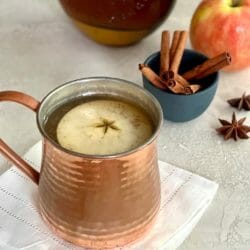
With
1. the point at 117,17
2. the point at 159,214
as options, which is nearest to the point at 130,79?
the point at 117,17

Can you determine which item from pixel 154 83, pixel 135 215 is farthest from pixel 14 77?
pixel 135 215

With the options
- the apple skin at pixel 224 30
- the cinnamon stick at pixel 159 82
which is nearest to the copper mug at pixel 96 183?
the cinnamon stick at pixel 159 82

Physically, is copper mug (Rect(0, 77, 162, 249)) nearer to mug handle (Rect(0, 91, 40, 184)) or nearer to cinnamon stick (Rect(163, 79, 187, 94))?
mug handle (Rect(0, 91, 40, 184))

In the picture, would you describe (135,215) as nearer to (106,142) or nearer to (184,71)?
(106,142)

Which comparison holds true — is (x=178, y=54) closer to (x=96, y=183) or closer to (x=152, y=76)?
(x=152, y=76)

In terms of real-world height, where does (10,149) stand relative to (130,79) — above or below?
above

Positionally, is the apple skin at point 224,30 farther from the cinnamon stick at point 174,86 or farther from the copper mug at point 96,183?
the copper mug at point 96,183

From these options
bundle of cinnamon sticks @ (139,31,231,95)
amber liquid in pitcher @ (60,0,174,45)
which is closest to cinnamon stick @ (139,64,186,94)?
bundle of cinnamon sticks @ (139,31,231,95)
